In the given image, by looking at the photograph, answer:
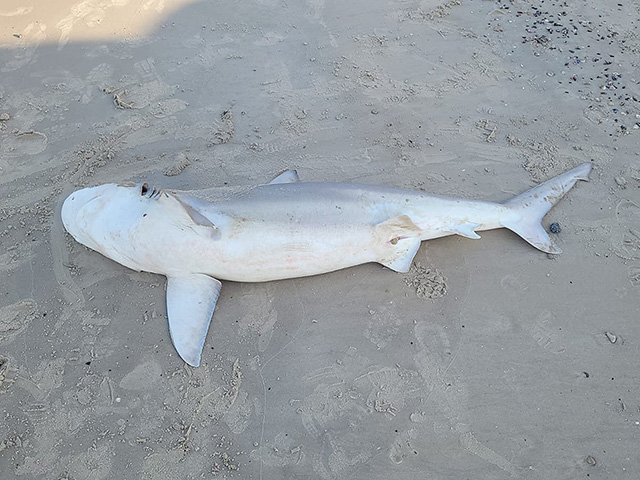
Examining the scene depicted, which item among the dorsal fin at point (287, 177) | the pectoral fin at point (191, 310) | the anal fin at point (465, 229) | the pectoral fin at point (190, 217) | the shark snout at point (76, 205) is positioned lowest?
the pectoral fin at point (191, 310)

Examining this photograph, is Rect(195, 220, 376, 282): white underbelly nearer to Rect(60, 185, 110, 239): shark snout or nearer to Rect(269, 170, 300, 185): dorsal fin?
Rect(269, 170, 300, 185): dorsal fin

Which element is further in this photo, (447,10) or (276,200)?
(447,10)

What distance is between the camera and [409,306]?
390 cm

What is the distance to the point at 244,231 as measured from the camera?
11.8ft

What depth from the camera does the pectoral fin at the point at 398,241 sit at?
12.5ft

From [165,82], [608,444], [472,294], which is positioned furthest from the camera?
[165,82]

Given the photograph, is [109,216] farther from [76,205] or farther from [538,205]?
[538,205]

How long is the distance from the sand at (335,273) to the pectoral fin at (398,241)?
0.49 feet

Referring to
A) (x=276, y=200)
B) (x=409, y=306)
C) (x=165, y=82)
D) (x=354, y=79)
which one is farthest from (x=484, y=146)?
(x=165, y=82)

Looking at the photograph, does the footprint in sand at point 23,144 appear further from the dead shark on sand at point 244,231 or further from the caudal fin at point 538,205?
the caudal fin at point 538,205

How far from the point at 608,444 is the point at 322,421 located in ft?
6.30

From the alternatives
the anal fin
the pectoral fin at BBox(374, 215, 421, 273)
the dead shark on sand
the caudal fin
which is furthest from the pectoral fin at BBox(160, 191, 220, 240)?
the caudal fin

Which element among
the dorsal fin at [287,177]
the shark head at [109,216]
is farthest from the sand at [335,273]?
the dorsal fin at [287,177]

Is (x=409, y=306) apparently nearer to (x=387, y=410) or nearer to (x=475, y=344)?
(x=475, y=344)
